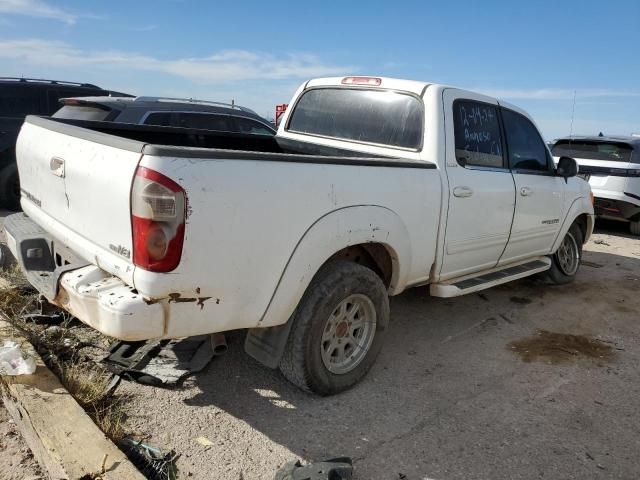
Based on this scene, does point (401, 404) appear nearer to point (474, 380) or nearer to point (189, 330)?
point (474, 380)

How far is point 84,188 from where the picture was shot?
267 cm

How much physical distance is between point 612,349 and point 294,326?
2919 millimetres

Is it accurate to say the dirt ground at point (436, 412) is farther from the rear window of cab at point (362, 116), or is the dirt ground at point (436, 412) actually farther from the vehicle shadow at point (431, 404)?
the rear window of cab at point (362, 116)

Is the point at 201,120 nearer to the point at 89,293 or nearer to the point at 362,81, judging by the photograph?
the point at 362,81

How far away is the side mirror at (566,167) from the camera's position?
509 centimetres

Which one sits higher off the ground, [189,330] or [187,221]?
[187,221]

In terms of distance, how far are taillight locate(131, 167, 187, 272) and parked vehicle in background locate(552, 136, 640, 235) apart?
27.4 feet

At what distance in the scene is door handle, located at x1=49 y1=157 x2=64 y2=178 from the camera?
9.43 ft

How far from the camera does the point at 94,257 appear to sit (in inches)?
104

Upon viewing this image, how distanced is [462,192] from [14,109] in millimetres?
7015

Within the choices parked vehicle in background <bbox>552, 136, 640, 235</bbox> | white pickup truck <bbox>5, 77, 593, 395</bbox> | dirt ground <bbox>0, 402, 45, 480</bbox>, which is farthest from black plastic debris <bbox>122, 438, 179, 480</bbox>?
parked vehicle in background <bbox>552, 136, 640, 235</bbox>

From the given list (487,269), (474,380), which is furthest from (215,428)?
(487,269)

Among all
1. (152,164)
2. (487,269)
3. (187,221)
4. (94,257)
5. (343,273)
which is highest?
(152,164)

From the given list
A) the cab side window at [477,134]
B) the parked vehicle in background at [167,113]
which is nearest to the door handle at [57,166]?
the cab side window at [477,134]
